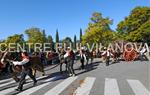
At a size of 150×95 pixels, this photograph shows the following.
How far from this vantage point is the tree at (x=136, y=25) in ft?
227

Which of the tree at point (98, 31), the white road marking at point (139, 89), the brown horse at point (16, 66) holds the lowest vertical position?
the white road marking at point (139, 89)

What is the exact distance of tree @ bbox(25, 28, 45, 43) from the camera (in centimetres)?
7525

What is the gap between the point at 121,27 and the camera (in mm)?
74000

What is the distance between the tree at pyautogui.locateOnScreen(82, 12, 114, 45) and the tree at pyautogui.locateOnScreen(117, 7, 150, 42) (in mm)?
14971

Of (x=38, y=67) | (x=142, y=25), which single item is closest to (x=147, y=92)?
(x=38, y=67)

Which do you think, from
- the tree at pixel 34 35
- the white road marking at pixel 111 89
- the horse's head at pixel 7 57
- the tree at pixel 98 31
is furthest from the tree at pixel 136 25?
the white road marking at pixel 111 89

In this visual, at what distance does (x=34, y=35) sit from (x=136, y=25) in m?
23.0

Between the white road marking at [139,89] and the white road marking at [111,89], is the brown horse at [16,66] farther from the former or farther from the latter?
the white road marking at [139,89]

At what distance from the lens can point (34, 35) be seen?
247ft

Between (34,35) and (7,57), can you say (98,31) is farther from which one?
(7,57)

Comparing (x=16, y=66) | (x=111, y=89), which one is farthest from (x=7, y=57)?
(x=111, y=89)

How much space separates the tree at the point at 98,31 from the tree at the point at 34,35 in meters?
21.0

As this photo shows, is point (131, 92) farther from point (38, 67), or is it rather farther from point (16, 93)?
point (38, 67)

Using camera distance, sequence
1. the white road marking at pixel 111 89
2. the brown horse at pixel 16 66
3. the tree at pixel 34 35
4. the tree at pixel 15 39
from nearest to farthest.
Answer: the white road marking at pixel 111 89 → the brown horse at pixel 16 66 → the tree at pixel 34 35 → the tree at pixel 15 39
